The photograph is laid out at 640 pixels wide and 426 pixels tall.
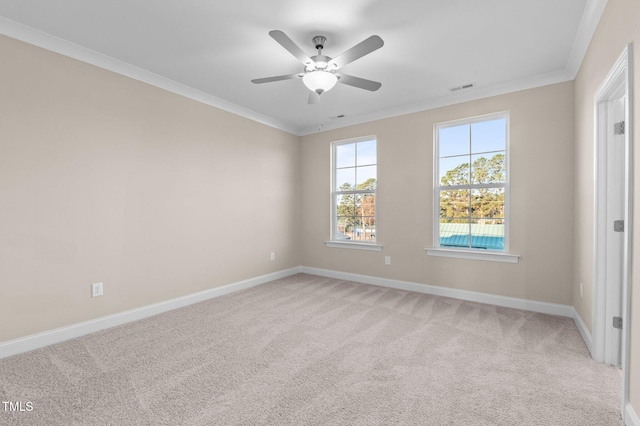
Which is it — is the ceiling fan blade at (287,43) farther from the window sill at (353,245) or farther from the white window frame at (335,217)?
the window sill at (353,245)

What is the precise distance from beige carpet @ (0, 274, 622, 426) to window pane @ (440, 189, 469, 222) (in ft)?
3.99

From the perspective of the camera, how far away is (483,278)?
3.58 meters

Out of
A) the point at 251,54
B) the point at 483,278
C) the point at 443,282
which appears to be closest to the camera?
the point at 251,54

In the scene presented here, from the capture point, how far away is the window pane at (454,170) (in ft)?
12.4

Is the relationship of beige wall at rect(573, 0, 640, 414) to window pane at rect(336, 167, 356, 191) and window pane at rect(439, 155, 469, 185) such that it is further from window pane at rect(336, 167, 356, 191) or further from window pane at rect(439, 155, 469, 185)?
A: window pane at rect(336, 167, 356, 191)

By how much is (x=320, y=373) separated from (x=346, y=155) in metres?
3.53

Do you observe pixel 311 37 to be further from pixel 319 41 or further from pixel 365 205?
Result: pixel 365 205

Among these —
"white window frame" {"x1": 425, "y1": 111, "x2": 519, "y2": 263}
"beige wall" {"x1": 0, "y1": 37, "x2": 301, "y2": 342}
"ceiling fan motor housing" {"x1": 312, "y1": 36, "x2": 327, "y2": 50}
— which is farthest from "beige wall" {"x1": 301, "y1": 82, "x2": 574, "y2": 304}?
"ceiling fan motor housing" {"x1": 312, "y1": 36, "x2": 327, "y2": 50}

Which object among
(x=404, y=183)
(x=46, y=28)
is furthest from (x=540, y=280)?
(x=46, y=28)

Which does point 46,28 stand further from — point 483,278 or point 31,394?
point 483,278

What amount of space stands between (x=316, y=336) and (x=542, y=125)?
3.29 meters

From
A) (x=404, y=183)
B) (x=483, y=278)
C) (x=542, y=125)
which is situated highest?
(x=542, y=125)

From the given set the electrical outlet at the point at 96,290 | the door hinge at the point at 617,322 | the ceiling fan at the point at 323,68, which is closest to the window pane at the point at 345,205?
the ceiling fan at the point at 323,68

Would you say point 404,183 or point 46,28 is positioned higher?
point 46,28
